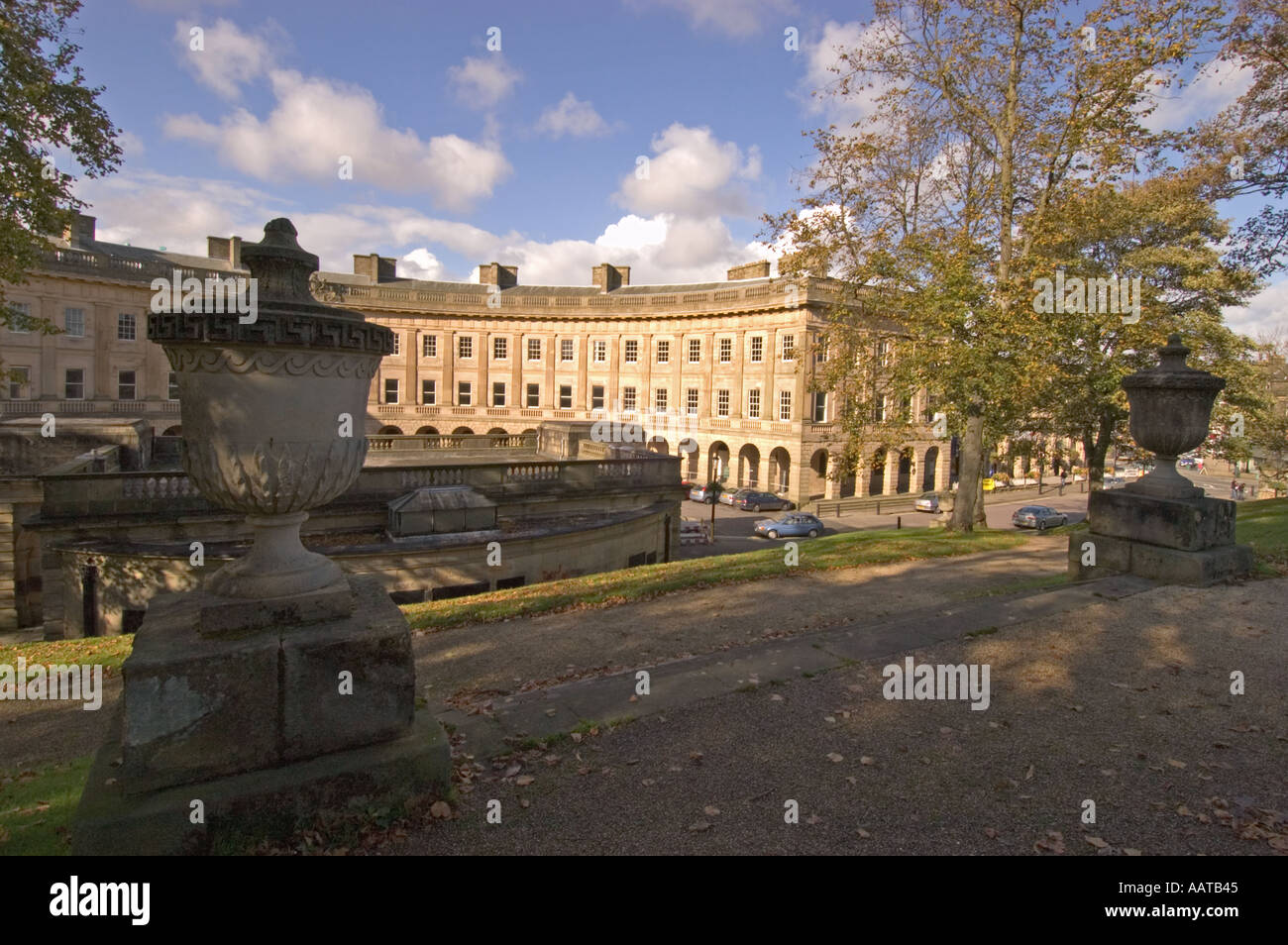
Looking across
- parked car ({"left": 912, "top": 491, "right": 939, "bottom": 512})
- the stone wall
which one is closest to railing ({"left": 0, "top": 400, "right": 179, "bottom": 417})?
the stone wall

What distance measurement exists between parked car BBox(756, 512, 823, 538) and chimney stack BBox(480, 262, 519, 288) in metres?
32.7

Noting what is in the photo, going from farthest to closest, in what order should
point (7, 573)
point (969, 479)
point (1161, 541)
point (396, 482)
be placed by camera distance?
point (969, 479) < point (396, 482) < point (7, 573) < point (1161, 541)

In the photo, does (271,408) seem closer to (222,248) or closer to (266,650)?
(266,650)

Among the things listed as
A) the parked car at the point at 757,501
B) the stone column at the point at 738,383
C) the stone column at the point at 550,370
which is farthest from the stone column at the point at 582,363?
the parked car at the point at 757,501

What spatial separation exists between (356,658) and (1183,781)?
15.5 feet

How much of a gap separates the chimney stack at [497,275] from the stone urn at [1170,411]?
51855mm

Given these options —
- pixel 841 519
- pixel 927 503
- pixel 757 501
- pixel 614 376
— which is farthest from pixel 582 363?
pixel 927 503

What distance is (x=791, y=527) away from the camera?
3406 centimetres

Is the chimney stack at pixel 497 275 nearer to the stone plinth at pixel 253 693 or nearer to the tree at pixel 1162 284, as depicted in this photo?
the tree at pixel 1162 284

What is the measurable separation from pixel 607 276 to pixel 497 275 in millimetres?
8997

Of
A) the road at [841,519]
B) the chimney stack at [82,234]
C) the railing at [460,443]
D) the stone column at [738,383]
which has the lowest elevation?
the road at [841,519]

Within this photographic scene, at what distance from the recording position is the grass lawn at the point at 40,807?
3.33 m
